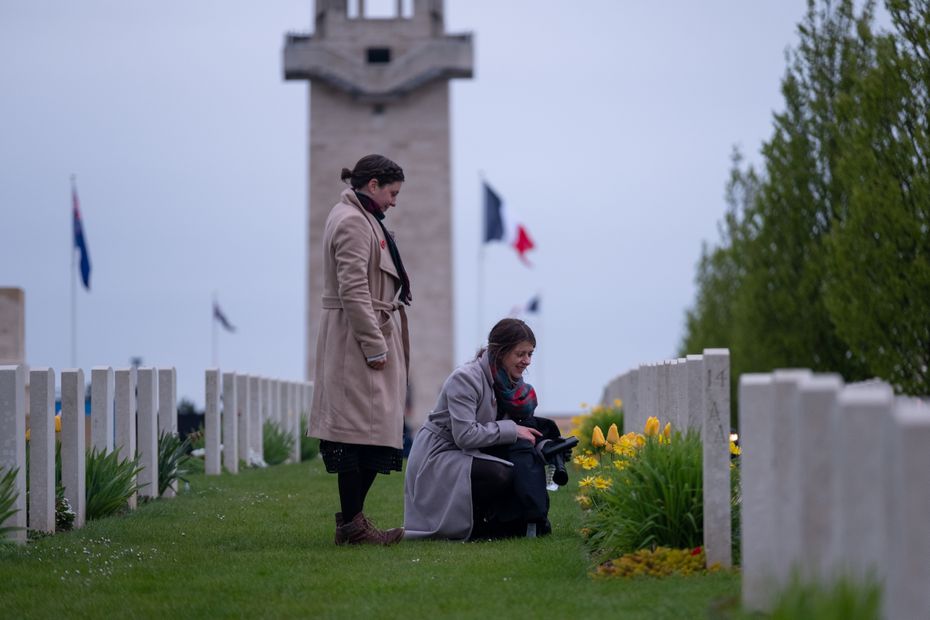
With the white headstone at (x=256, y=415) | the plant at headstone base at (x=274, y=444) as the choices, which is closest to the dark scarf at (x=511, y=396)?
the white headstone at (x=256, y=415)

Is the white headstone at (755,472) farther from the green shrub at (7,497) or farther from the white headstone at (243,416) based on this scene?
the white headstone at (243,416)

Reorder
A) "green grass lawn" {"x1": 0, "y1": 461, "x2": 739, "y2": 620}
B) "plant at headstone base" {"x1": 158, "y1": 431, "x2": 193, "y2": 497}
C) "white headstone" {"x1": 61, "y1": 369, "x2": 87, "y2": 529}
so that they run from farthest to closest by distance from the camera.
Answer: "plant at headstone base" {"x1": 158, "y1": 431, "x2": 193, "y2": 497} → "white headstone" {"x1": 61, "y1": 369, "x2": 87, "y2": 529} → "green grass lawn" {"x1": 0, "y1": 461, "x2": 739, "y2": 620}

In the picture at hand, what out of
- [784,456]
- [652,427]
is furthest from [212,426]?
[784,456]

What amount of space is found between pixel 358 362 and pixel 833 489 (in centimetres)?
429

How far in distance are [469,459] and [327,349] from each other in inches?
43.1

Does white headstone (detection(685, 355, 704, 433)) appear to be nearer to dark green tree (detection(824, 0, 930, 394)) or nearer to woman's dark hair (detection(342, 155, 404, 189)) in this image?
woman's dark hair (detection(342, 155, 404, 189))

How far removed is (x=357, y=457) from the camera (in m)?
8.71

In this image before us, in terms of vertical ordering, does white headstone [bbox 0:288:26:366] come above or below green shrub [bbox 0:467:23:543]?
above

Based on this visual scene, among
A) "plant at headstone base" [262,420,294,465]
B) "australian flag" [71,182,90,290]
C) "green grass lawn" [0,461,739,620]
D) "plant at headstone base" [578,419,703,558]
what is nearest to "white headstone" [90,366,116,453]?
"green grass lawn" [0,461,739,620]

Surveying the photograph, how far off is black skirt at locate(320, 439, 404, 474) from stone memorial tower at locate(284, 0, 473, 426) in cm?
3906

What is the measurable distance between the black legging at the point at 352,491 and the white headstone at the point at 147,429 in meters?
3.19

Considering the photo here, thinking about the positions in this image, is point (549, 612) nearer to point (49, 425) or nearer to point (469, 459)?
point (469, 459)

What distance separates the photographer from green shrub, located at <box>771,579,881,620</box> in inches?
171

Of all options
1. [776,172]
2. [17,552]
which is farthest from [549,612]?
[776,172]
